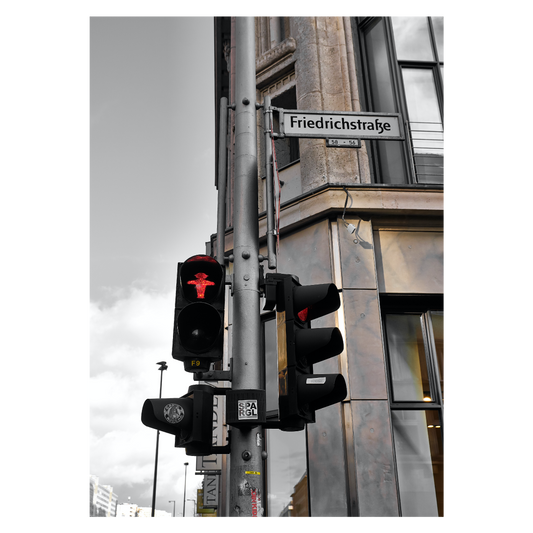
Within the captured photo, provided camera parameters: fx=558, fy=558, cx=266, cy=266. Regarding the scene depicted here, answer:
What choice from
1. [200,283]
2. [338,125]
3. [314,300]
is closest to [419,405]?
[338,125]

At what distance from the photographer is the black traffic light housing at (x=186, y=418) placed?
4.30 m

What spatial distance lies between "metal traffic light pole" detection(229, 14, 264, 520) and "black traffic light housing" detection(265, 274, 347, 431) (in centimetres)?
25

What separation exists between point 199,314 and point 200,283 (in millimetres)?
301

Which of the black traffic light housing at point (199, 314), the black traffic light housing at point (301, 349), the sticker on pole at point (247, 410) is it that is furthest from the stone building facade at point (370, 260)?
the sticker on pole at point (247, 410)

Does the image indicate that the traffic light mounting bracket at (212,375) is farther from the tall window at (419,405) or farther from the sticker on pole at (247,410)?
the tall window at (419,405)

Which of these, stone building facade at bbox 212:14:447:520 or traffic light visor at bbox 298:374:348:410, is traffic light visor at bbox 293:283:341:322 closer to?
traffic light visor at bbox 298:374:348:410

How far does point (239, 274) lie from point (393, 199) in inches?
229

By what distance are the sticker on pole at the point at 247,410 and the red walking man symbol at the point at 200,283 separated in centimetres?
94

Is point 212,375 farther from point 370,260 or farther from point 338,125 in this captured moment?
point 370,260

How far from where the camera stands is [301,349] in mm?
4496

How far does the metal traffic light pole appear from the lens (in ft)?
14.5

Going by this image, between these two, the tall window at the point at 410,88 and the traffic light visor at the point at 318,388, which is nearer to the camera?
the traffic light visor at the point at 318,388

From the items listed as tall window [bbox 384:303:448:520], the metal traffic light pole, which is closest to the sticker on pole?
the metal traffic light pole
